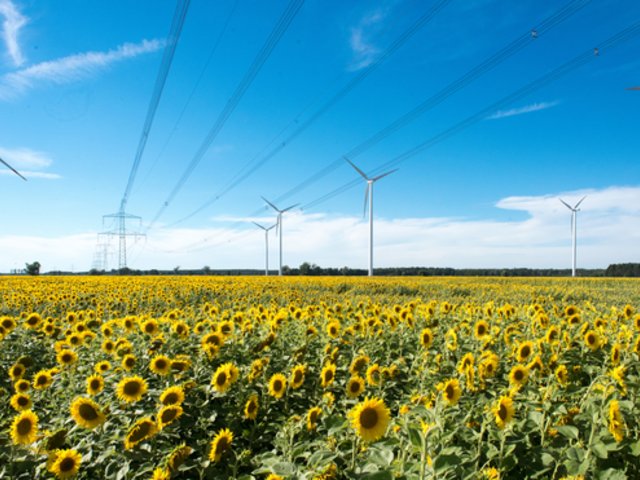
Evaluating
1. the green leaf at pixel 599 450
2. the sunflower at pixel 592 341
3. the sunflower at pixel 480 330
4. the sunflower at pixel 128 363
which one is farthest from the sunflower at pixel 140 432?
the sunflower at pixel 592 341

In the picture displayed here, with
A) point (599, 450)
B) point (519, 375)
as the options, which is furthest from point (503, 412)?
point (519, 375)

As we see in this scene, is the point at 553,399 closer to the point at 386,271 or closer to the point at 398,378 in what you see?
the point at 398,378

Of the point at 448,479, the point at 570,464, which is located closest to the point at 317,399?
Answer: the point at 448,479

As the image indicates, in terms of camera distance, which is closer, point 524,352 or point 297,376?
point 297,376

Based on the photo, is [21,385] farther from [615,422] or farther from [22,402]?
[615,422]

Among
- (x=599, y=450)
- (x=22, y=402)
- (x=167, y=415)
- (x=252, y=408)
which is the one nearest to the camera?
(x=599, y=450)

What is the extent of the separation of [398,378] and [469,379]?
4.13 ft

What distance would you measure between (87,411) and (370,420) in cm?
188

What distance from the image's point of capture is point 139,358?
4266mm

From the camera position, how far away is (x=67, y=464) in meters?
2.39

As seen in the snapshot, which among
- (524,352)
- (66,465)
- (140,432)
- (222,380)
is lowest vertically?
(66,465)

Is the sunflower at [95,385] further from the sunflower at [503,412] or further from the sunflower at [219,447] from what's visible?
the sunflower at [503,412]

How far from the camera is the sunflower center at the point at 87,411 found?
9.09ft

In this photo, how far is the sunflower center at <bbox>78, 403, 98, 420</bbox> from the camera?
2.77m
